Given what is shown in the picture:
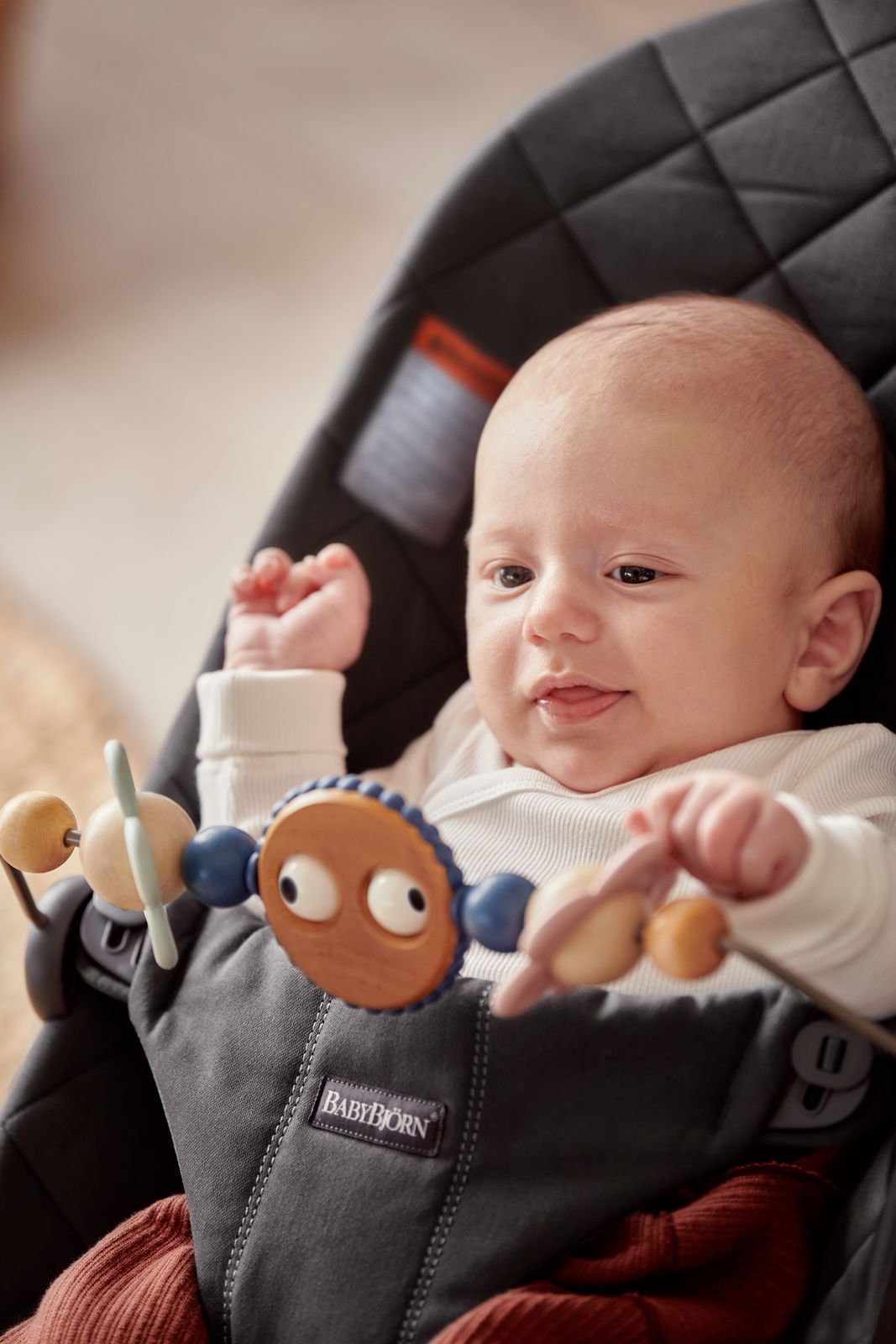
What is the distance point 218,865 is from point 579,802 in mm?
267

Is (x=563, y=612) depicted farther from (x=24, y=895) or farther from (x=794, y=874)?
(x=24, y=895)

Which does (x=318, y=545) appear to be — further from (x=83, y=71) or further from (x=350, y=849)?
(x=83, y=71)

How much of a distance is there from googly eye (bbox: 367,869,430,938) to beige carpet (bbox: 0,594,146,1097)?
81 centimetres

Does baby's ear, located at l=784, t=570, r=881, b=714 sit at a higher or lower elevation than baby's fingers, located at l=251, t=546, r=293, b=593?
lower

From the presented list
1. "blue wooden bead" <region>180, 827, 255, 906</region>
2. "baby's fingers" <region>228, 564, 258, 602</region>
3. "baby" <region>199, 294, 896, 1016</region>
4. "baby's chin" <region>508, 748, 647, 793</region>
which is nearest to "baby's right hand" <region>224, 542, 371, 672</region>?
"baby's fingers" <region>228, 564, 258, 602</region>

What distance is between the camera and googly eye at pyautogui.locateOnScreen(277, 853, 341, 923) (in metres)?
0.63

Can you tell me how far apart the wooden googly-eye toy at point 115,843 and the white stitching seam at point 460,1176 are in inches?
7.0

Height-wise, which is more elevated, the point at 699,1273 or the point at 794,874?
the point at 794,874

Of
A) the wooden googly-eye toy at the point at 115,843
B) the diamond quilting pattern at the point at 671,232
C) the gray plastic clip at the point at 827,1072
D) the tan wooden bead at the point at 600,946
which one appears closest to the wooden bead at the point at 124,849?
the wooden googly-eye toy at the point at 115,843

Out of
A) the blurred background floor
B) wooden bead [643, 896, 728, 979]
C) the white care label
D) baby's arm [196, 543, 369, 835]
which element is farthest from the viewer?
the blurred background floor

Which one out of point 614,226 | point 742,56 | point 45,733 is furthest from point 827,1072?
point 45,733

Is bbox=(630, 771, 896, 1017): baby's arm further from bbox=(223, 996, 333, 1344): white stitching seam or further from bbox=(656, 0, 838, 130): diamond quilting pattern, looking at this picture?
bbox=(656, 0, 838, 130): diamond quilting pattern

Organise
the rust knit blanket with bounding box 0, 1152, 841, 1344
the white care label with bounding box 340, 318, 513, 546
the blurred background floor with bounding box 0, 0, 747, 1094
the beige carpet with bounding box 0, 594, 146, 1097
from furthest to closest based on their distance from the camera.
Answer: the blurred background floor with bounding box 0, 0, 747, 1094, the beige carpet with bounding box 0, 594, 146, 1097, the white care label with bounding box 340, 318, 513, 546, the rust knit blanket with bounding box 0, 1152, 841, 1344

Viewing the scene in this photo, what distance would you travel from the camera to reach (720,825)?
57cm
